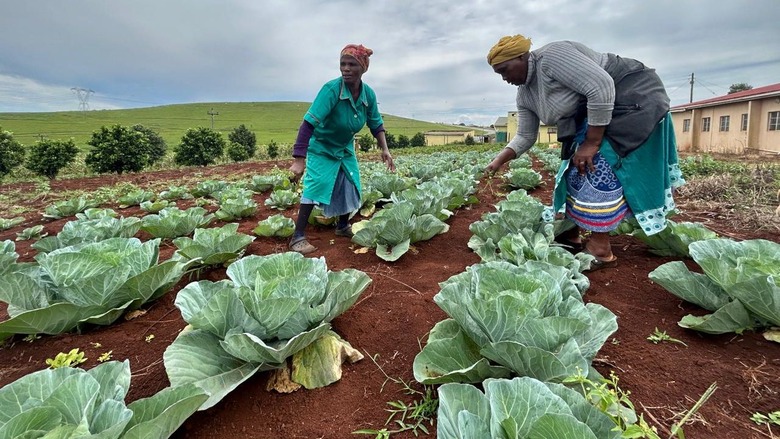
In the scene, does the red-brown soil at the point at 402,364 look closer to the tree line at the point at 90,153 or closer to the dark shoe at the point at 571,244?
the dark shoe at the point at 571,244

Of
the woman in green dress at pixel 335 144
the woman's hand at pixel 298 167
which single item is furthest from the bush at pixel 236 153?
the woman's hand at pixel 298 167

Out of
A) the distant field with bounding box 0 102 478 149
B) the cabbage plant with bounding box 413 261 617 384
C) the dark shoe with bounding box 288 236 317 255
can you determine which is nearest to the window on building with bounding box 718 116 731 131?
the dark shoe with bounding box 288 236 317 255

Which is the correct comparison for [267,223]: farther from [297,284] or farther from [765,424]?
[765,424]

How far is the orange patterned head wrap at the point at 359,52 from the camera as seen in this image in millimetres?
3070

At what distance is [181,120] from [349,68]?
77.6 metres

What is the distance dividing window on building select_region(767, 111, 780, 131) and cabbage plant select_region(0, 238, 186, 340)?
76.0 ft

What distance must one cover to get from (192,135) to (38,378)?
20028mm

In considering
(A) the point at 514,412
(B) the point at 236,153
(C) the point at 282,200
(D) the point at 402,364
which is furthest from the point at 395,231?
(B) the point at 236,153

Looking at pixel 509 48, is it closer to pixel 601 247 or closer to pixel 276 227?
pixel 601 247

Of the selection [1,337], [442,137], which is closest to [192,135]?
[1,337]

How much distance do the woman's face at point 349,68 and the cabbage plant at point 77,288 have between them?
1.93 m

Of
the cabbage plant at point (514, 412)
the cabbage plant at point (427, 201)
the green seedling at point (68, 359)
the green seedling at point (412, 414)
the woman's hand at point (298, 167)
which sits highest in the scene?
the woman's hand at point (298, 167)

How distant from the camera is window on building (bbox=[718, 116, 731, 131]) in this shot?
19225 mm

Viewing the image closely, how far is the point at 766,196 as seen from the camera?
4613 millimetres
